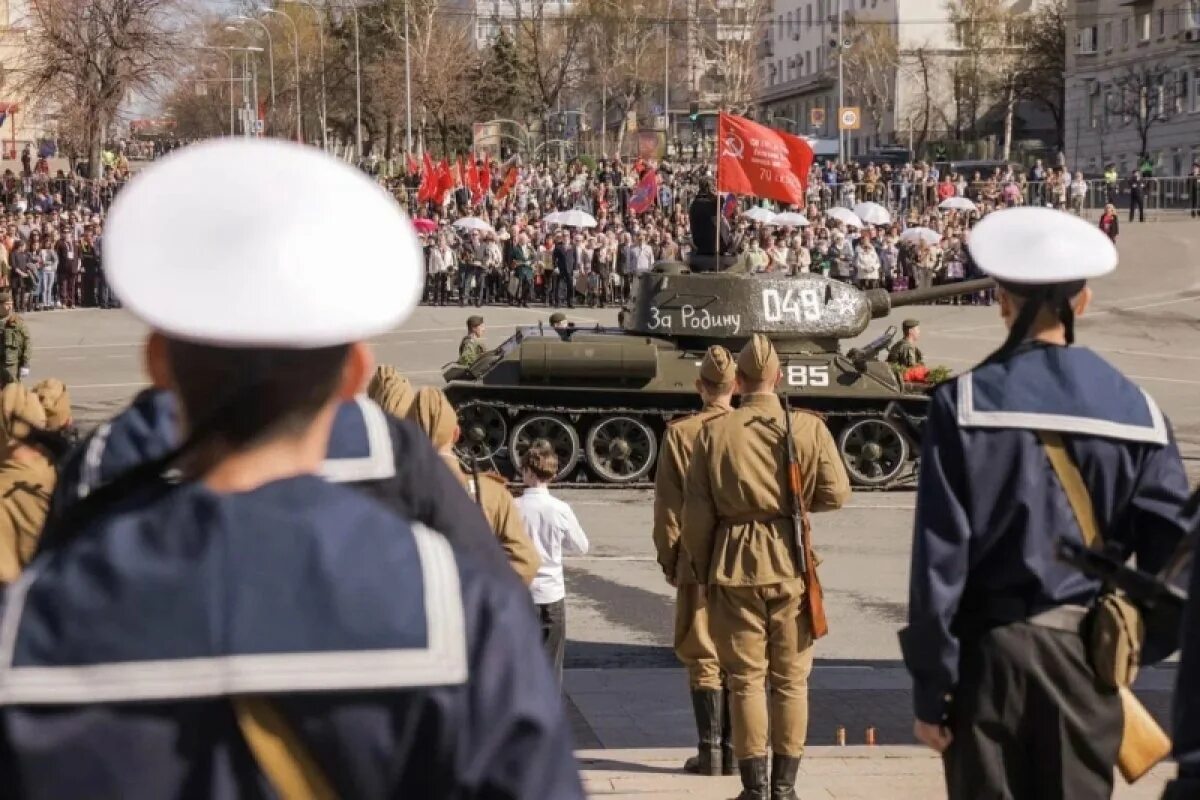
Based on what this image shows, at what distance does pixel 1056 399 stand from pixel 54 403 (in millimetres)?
3306

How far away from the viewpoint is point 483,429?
19172 mm

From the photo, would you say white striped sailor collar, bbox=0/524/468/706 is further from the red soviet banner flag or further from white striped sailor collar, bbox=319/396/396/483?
the red soviet banner flag

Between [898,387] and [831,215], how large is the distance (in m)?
20.2

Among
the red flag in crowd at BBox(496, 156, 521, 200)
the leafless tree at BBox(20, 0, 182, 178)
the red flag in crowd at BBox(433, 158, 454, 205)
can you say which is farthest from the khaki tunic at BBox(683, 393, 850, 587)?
the leafless tree at BBox(20, 0, 182, 178)

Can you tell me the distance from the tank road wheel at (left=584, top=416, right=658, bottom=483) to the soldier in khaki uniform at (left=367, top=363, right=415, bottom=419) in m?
12.9

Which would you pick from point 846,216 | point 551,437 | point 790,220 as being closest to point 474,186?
point 790,220

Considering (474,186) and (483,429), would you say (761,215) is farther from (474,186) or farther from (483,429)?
(483,429)

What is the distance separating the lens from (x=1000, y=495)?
179 inches

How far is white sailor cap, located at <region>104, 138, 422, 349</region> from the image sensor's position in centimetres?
208

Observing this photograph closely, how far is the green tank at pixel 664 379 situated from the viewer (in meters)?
18.9

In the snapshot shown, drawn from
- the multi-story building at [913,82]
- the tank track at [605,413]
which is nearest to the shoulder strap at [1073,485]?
the tank track at [605,413]

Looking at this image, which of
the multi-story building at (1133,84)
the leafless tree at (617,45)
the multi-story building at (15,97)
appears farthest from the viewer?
the leafless tree at (617,45)

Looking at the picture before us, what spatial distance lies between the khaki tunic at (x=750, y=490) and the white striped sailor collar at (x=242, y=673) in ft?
16.8

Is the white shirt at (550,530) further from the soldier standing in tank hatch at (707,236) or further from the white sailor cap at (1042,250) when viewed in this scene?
the soldier standing in tank hatch at (707,236)
